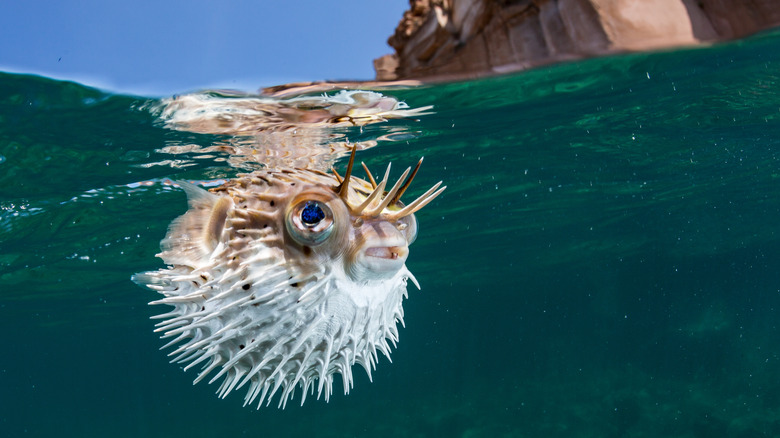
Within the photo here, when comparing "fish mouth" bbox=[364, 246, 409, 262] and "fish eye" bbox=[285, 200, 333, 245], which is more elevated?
"fish eye" bbox=[285, 200, 333, 245]

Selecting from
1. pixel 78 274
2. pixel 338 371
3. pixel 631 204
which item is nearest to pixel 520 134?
pixel 338 371

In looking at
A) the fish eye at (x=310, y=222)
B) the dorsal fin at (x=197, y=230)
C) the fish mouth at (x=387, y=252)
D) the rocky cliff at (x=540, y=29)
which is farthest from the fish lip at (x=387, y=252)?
the rocky cliff at (x=540, y=29)

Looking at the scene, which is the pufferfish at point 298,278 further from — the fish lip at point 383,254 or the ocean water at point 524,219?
the ocean water at point 524,219

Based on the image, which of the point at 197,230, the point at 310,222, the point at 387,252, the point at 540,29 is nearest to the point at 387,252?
the point at 387,252

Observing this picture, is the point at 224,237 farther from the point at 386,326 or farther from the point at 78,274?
the point at 78,274

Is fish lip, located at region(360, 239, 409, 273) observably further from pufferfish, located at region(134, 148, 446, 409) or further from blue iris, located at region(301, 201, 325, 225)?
blue iris, located at region(301, 201, 325, 225)

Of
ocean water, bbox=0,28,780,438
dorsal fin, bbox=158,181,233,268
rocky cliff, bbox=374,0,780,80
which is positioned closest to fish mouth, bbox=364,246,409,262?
dorsal fin, bbox=158,181,233,268
